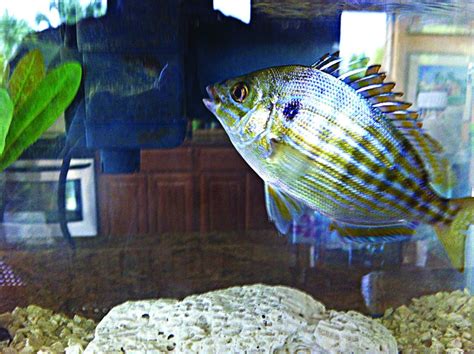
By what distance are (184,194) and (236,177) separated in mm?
136

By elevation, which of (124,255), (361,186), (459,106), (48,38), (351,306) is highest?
(48,38)

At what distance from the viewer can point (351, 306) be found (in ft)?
3.67

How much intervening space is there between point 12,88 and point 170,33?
405 millimetres

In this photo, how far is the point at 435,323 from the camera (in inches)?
42.4

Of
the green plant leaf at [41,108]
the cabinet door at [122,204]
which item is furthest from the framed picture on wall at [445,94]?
A: the green plant leaf at [41,108]

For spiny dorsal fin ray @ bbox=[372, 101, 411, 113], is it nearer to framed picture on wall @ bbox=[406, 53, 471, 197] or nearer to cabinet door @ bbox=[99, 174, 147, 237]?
framed picture on wall @ bbox=[406, 53, 471, 197]

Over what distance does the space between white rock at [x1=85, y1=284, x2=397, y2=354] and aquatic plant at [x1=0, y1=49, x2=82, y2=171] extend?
0.47 meters

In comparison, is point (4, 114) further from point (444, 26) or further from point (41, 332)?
point (444, 26)

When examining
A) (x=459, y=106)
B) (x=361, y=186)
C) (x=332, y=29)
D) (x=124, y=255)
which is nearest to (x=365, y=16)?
(x=332, y=29)

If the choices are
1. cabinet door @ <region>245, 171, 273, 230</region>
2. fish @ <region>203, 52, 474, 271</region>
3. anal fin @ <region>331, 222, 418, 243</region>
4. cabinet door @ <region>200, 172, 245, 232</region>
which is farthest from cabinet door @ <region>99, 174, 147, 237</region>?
anal fin @ <region>331, 222, 418, 243</region>

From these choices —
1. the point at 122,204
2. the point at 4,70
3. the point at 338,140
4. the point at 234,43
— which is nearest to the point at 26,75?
the point at 4,70

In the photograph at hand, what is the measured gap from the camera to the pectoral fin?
0.92 meters

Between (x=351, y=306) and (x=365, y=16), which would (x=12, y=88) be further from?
(x=351, y=306)

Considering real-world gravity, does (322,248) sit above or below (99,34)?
below
